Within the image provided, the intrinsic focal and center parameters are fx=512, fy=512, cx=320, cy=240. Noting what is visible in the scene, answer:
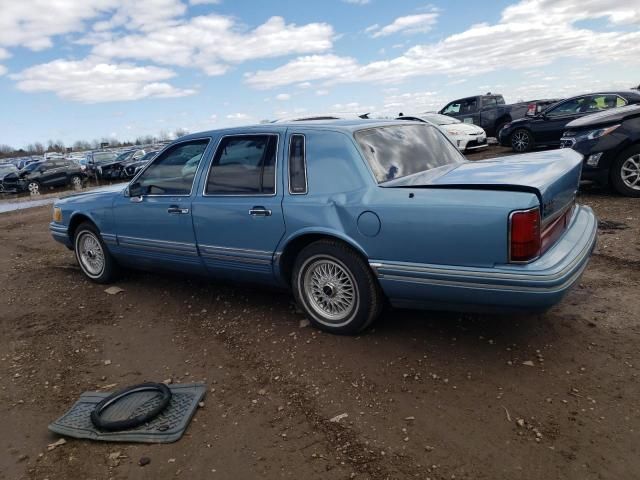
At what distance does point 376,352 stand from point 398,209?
1035mm

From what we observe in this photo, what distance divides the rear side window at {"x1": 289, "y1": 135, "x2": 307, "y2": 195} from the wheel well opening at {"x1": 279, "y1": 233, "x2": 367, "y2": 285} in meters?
0.34

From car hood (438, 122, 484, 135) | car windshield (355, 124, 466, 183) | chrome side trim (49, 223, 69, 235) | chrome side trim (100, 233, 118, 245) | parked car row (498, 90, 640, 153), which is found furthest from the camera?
car hood (438, 122, 484, 135)

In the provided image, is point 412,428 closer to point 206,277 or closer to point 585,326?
point 585,326

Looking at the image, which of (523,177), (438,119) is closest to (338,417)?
(523,177)

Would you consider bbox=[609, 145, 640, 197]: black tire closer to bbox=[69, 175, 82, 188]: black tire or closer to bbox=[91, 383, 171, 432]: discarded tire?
bbox=[91, 383, 171, 432]: discarded tire

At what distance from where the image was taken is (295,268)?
155 inches

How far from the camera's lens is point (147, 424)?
9.83ft

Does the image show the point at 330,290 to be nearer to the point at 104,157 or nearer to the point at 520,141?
the point at 520,141

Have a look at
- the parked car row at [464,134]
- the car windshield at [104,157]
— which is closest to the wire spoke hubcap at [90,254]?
the parked car row at [464,134]

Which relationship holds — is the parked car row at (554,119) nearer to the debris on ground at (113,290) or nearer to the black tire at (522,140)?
the black tire at (522,140)

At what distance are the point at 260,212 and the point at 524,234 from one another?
194 cm

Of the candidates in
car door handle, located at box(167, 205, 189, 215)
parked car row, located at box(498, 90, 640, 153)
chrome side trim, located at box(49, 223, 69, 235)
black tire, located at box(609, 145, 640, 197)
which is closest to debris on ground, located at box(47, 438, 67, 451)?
car door handle, located at box(167, 205, 189, 215)

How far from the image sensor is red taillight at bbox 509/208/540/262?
2902 mm

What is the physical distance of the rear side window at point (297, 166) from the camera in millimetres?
3833
